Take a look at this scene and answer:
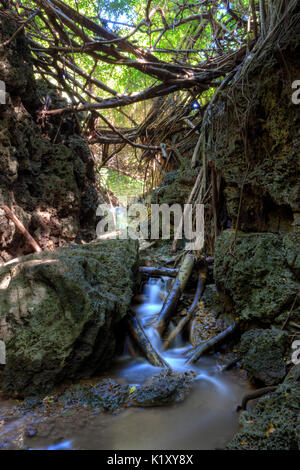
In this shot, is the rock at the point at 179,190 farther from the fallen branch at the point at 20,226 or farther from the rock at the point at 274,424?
the rock at the point at 274,424

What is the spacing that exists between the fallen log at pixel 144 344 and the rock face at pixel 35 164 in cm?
197

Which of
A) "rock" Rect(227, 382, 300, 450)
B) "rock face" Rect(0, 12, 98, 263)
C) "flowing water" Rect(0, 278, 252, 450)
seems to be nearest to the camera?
"rock" Rect(227, 382, 300, 450)

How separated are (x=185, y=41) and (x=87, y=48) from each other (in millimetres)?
3617

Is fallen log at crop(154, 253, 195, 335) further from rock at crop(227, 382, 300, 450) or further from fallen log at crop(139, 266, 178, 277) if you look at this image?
rock at crop(227, 382, 300, 450)

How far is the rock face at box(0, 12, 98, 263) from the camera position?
4117 millimetres

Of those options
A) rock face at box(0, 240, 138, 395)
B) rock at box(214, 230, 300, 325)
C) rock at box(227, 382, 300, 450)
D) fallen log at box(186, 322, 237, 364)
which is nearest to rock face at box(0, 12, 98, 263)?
rock face at box(0, 240, 138, 395)

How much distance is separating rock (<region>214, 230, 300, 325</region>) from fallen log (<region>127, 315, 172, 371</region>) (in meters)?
1.07

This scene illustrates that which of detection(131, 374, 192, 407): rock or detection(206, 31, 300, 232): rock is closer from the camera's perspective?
detection(131, 374, 192, 407): rock

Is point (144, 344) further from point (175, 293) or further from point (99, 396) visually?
point (175, 293)

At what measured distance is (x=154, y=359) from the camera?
322 centimetres

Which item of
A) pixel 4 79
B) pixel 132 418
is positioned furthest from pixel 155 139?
pixel 132 418

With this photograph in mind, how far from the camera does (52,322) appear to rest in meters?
2.71

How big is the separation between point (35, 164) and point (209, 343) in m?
4.07

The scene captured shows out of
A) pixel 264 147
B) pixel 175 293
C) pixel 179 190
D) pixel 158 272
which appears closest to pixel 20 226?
pixel 158 272
